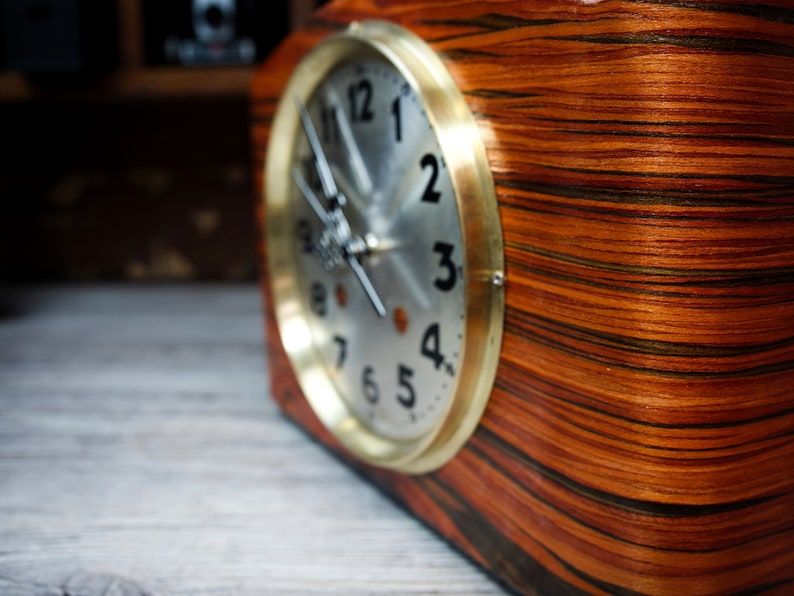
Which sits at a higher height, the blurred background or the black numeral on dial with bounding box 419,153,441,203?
the black numeral on dial with bounding box 419,153,441,203

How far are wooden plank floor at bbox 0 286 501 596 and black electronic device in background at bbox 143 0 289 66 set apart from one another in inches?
29.5

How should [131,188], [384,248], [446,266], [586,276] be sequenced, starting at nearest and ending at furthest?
1. [586,276]
2. [446,266]
3. [384,248]
4. [131,188]

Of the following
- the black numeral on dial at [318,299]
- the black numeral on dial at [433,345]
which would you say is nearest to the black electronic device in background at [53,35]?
the black numeral on dial at [318,299]

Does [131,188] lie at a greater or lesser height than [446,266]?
lesser

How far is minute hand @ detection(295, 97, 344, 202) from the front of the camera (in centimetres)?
104

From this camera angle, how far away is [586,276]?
687 millimetres

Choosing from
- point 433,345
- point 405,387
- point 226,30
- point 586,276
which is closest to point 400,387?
point 405,387

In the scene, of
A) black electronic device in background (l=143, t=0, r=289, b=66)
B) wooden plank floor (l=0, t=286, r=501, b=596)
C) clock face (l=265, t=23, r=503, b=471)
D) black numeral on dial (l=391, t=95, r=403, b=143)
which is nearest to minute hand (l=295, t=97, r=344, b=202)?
clock face (l=265, t=23, r=503, b=471)

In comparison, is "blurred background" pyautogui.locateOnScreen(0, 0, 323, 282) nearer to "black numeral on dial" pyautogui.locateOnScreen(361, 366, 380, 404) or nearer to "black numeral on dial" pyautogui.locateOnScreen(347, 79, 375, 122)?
"black numeral on dial" pyautogui.locateOnScreen(347, 79, 375, 122)

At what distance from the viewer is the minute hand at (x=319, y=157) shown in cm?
104

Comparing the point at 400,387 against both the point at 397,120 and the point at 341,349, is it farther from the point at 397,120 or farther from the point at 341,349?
the point at 397,120

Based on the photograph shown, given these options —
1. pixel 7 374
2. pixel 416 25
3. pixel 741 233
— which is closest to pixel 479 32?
pixel 416 25

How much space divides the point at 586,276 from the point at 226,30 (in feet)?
4.92

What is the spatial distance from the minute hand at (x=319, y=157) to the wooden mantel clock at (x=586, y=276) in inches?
1.9
